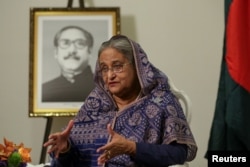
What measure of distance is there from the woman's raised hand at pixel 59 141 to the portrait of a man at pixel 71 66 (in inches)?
28.4

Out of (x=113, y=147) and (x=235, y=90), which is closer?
(x=113, y=147)

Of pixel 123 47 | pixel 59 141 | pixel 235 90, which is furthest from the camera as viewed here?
pixel 235 90

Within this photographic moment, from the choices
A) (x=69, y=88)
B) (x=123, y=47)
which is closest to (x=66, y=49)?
(x=69, y=88)

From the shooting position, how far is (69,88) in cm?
214

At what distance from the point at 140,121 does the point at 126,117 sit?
0.05 m

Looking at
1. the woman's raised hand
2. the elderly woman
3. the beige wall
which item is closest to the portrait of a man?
the beige wall

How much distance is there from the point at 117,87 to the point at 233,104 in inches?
23.7

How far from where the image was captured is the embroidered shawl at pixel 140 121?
56.2 inches

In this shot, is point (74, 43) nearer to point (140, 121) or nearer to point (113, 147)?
point (140, 121)

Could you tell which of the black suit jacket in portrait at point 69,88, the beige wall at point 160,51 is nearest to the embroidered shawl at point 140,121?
the black suit jacket in portrait at point 69,88

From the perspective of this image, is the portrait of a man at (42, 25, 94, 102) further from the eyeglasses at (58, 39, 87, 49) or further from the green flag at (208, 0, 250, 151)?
the green flag at (208, 0, 250, 151)

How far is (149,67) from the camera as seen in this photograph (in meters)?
1.50

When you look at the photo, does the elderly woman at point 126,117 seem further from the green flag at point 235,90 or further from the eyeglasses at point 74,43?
the eyeglasses at point 74,43

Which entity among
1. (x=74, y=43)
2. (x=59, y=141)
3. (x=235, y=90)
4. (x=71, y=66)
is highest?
(x=74, y=43)
